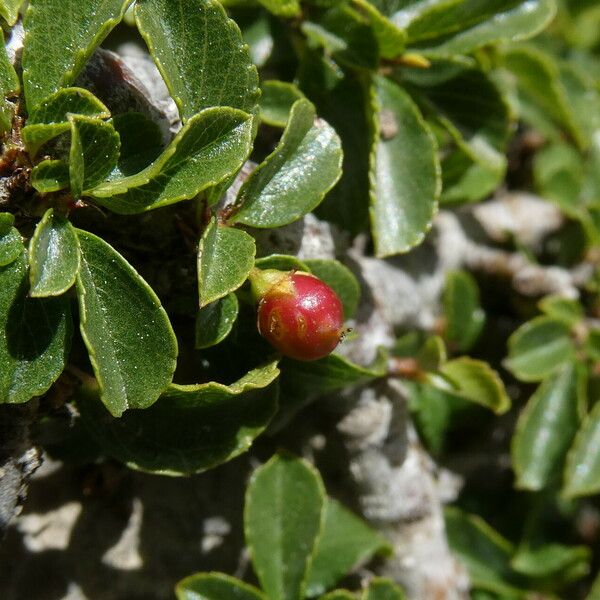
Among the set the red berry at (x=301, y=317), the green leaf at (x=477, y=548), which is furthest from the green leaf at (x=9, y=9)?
the green leaf at (x=477, y=548)

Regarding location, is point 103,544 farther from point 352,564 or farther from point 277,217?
point 277,217

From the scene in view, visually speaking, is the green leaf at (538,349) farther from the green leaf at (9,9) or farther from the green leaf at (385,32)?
the green leaf at (9,9)

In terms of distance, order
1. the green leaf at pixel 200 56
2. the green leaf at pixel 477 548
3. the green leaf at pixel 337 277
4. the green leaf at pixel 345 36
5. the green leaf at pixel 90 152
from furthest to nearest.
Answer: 1. the green leaf at pixel 477 548
2. the green leaf at pixel 345 36
3. the green leaf at pixel 337 277
4. the green leaf at pixel 200 56
5. the green leaf at pixel 90 152

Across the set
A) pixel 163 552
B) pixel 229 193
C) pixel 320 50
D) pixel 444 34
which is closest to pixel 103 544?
pixel 163 552

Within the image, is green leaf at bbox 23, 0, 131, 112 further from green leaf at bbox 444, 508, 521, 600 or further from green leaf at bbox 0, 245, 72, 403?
green leaf at bbox 444, 508, 521, 600

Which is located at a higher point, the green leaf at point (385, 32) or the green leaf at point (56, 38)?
the green leaf at point (56, 38)
